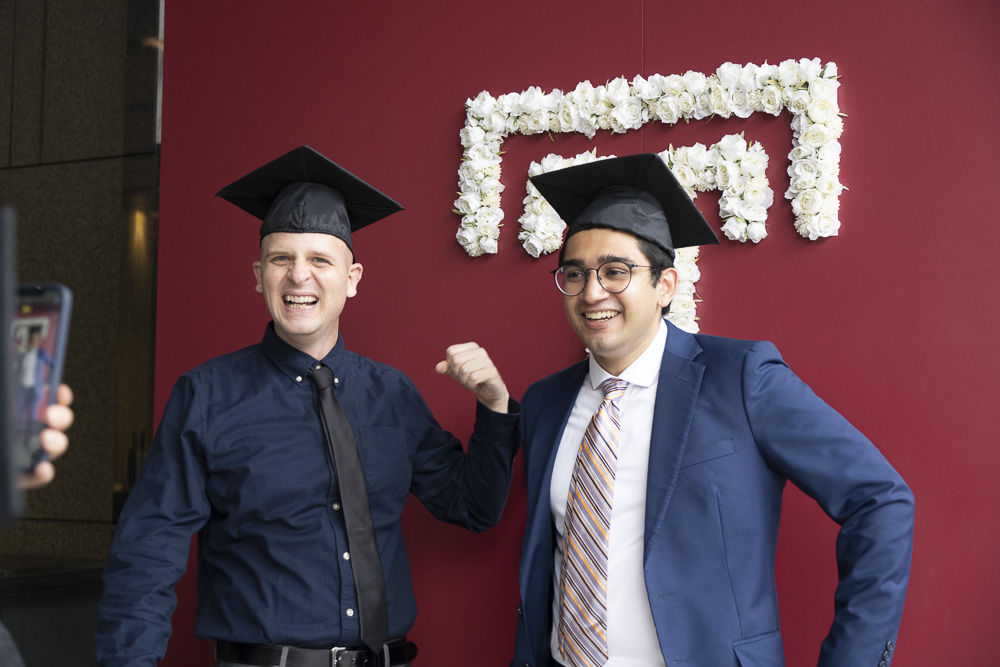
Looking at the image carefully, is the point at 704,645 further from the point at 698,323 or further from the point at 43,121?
the point at 43,121

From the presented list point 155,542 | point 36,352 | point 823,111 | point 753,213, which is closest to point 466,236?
point 753,213

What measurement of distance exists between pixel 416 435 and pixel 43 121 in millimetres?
2273

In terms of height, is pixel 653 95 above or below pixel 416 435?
above

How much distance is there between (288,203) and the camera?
7.69 feet

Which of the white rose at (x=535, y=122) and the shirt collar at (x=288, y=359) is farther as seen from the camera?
the white rose at (x=535, y=122)

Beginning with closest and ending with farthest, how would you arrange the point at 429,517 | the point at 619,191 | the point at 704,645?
the point at 704,645 → the point at 619,191 → the point at 429,517

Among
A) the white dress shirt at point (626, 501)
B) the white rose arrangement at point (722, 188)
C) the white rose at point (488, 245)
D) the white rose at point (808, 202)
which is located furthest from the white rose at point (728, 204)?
the white rose at point (488, 245)

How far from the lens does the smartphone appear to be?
867 mm

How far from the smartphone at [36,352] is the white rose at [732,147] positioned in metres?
1.95

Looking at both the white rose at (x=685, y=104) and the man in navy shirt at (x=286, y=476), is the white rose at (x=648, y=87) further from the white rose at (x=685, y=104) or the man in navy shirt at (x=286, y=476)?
the man in navy shirt at (x=286, y=476)

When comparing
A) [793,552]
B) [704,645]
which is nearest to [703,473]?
[704,645]

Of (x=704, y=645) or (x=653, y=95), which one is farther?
(x=653, y=95)

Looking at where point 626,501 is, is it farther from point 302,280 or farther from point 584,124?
point 584,124

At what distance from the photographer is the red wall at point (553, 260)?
2.27m
